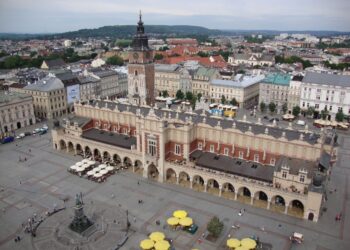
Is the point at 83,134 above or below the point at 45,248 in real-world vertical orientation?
above

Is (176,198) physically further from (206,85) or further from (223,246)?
(206,85)

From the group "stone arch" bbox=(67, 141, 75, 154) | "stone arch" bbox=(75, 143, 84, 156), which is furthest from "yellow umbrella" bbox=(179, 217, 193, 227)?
"stone arch" bbox=(67, 141, 75, 154)

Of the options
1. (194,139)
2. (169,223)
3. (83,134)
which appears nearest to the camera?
(169,223)

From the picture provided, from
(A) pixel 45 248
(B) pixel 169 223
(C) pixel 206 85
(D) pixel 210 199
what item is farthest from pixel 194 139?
(C) pixel 206 85

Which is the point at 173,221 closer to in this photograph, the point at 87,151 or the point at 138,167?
the point at 138,167

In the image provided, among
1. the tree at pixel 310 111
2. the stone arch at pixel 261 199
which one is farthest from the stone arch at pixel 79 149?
the tree at pixel 310 111

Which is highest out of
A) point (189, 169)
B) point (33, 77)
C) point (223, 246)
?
point (33, 77)
